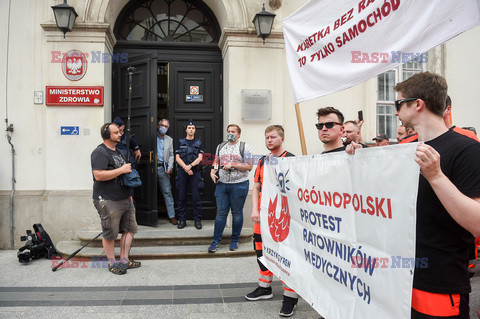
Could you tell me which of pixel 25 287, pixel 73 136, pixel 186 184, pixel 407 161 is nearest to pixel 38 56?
pixel 73 136

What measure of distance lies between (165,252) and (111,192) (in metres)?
1.54

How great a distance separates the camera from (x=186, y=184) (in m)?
6.89

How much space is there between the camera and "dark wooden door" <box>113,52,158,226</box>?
23.2ft

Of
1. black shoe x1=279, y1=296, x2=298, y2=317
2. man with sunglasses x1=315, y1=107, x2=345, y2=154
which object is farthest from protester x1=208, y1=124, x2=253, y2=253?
man with sunglasses x1=315, y1=107, x2=345, y2=154

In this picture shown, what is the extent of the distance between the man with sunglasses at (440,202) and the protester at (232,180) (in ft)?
12.8

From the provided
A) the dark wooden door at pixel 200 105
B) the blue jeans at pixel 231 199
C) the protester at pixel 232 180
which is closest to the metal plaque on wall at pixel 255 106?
the dark wooden door at pixel 200 105

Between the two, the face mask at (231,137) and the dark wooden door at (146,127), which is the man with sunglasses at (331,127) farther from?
the dark wooden door at (146,127)

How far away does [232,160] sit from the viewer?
5.85 m

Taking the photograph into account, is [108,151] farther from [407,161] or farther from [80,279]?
[407,161]

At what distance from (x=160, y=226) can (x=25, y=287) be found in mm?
2723

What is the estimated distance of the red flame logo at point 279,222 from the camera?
346cm

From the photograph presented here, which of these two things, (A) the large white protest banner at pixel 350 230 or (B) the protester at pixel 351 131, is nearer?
(A) the large white protest banner at pixel 350 230

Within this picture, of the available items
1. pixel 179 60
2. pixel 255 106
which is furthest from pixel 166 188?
pixel 179 60

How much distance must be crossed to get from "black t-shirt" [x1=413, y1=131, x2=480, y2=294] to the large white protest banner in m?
0.07
